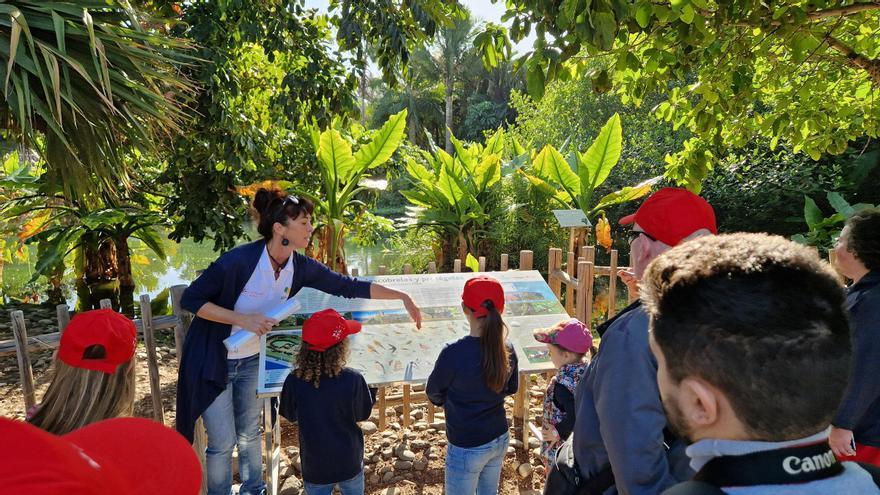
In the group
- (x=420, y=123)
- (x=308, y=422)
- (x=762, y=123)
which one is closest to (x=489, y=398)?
(x=308, y=422)

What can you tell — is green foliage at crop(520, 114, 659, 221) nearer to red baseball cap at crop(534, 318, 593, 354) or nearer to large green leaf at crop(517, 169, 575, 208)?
large green leaf at crop(517, 169, 575, 208)

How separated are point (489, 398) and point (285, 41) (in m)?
3.29

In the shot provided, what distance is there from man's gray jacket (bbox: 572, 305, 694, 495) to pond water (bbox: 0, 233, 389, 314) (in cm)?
392

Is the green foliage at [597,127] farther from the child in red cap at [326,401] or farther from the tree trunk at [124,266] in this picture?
the child in red cap at [326,401]

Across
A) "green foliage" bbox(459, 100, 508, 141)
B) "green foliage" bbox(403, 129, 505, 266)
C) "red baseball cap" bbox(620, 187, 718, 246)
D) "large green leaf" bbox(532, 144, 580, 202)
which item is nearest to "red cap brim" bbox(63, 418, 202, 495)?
"red baseball cap" bbox(620, 187, 718, 246)

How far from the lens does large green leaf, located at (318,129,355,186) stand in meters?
5.92

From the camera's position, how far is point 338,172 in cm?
622

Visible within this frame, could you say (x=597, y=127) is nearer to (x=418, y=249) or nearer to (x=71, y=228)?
(x=418, y=249)

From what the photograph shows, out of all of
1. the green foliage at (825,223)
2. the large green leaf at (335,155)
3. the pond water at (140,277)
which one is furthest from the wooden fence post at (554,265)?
the green foliage at (825,223)

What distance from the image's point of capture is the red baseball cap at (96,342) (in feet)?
5.57

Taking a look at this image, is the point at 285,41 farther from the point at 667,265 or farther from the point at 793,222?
the point at 793,222

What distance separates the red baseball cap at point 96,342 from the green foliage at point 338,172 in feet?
13.7

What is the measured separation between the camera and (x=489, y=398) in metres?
2.44

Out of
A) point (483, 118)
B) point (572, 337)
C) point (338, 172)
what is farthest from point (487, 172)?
point (483, 118)
